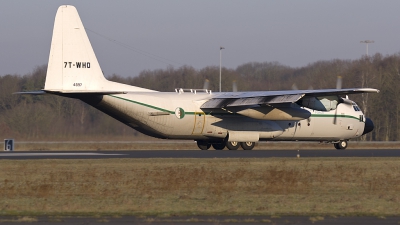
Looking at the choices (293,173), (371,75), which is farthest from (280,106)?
(371,75)

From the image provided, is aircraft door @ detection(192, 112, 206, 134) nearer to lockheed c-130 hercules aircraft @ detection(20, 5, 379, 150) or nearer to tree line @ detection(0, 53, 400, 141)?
lockheed c-130 hercules aircraft @ detection(20, 5, 379, 150)

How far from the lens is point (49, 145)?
40750mm

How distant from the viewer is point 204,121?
32.9 meters

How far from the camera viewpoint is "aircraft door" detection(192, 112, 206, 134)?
3275 centimetres

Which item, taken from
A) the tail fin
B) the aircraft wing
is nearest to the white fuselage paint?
the aircraft wing

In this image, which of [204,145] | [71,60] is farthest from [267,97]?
[71,60]

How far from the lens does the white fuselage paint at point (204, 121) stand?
3136 cm

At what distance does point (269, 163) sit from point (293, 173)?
13.1 ft

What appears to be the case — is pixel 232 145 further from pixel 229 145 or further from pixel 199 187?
pixel 199 187

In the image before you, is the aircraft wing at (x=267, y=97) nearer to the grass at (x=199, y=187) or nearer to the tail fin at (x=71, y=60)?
the grass at (x=199, y=187)

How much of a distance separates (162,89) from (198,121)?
16.6 metres

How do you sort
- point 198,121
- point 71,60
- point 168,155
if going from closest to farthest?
point 168,155, point 71,60, point 198,121

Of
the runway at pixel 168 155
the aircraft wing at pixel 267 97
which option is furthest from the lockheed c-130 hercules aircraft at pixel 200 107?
the runway at pixel 168 155

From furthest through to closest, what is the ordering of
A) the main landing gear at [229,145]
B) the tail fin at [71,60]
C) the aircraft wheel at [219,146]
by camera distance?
the aircraft wheel at [219,146]
the main landing gear at [229,145]
the tail fin at [71,60]
